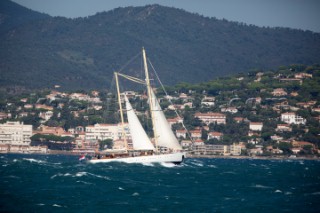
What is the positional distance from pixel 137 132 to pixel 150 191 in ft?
106

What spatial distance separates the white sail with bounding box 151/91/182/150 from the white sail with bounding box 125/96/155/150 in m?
1.98

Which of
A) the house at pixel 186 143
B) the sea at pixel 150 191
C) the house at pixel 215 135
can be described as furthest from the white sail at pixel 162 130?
the house at pixel 215 135

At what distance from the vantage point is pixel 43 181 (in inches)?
2854

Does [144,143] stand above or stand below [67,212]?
above

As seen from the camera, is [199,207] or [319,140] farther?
[319,140]

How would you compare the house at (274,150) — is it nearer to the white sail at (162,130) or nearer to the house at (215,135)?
the house at (215,135)

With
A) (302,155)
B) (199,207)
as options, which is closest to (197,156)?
(302,155)

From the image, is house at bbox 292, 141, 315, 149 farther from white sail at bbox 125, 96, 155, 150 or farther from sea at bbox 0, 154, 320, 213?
sea at bbox 0, 154, 320, 213

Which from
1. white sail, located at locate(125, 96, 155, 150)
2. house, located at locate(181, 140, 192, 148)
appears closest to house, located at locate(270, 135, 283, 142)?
Result: house, located at locate(181, 140, 192, 148)

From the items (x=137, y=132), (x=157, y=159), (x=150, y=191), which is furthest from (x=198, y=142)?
(x=150, y=191)

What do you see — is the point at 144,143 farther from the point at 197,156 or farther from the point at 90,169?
the point at 197,156

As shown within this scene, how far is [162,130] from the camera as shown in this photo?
315ft

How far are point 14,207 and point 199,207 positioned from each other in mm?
11664

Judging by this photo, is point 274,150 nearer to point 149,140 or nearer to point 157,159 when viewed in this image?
point 149,140
